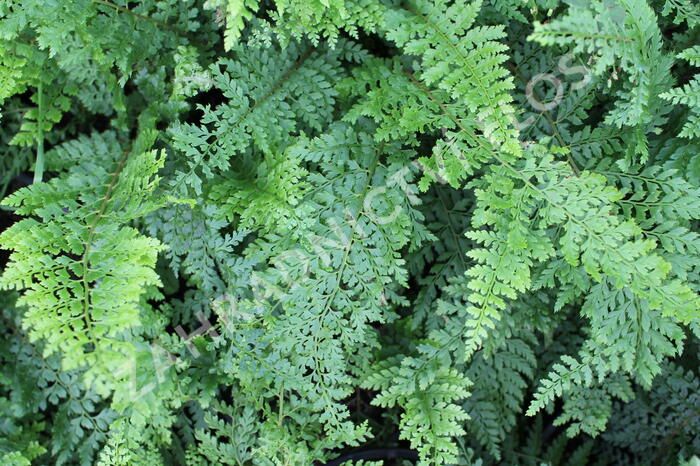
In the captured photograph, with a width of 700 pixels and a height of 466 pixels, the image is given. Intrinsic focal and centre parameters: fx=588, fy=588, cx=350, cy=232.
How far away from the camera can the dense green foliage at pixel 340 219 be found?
5.13 ft

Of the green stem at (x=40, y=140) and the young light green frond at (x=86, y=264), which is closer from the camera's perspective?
the young light green frond at (x=86, y=264)

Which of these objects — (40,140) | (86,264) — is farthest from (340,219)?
(40,140)

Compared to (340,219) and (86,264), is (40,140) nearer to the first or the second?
(86,264)

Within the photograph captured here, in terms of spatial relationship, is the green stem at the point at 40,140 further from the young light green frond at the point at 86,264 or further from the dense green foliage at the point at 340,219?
the young light green frond at the point at 86,264

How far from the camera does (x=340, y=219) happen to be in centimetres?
177

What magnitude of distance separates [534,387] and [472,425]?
377 millimetres

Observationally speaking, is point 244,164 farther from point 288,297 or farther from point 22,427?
point 22,427

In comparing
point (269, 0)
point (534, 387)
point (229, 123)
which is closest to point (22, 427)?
point (229, 123)

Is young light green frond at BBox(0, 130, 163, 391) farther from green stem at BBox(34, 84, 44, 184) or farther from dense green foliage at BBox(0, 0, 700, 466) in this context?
green stem at BBox(34, 84, 44, 184)

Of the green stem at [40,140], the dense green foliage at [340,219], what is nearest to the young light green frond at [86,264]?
the dense green foliage at [340,219]

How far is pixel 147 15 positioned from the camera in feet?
6.40

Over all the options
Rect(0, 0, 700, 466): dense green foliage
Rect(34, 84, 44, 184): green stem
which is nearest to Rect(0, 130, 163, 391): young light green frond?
Rect(0, 0, 700, 466): dense green foliage

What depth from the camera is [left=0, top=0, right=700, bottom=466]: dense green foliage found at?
1564 mm

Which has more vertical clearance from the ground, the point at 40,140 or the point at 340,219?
the point at 340,219
